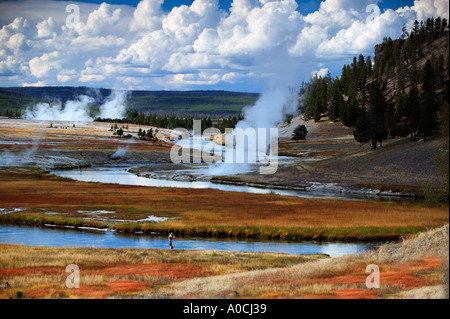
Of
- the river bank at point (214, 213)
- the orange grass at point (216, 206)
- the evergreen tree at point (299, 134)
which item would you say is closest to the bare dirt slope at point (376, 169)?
the river bank at point (214, 213)

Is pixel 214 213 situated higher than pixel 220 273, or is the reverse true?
pixel 220 273

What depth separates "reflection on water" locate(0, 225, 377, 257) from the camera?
4641 centimetres

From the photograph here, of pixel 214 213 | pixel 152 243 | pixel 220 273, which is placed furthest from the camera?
pixel 214 213

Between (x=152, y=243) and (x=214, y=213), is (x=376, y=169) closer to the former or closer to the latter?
(x=214, y=213)

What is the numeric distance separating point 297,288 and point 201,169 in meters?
94.7

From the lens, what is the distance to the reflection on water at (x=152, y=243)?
46.4m

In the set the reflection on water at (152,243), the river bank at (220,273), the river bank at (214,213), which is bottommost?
the reflection on water at (152,243)

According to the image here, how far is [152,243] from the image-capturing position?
159 ft

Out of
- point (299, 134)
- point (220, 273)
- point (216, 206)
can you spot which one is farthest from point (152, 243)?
point (299, 134)

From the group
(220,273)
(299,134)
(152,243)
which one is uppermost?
(299,134)

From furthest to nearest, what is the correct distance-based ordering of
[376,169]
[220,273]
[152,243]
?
1. [376,169]
2. [152,243]
3. [220,273]

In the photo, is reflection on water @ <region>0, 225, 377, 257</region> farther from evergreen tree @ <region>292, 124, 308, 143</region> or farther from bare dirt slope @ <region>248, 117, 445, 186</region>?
evergreen tree @ <region>292, 124, 308, 143</region>

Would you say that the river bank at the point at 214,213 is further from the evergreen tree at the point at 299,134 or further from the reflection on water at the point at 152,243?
the evergreen tree at the point at 299,134

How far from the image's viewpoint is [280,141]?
18075cm
